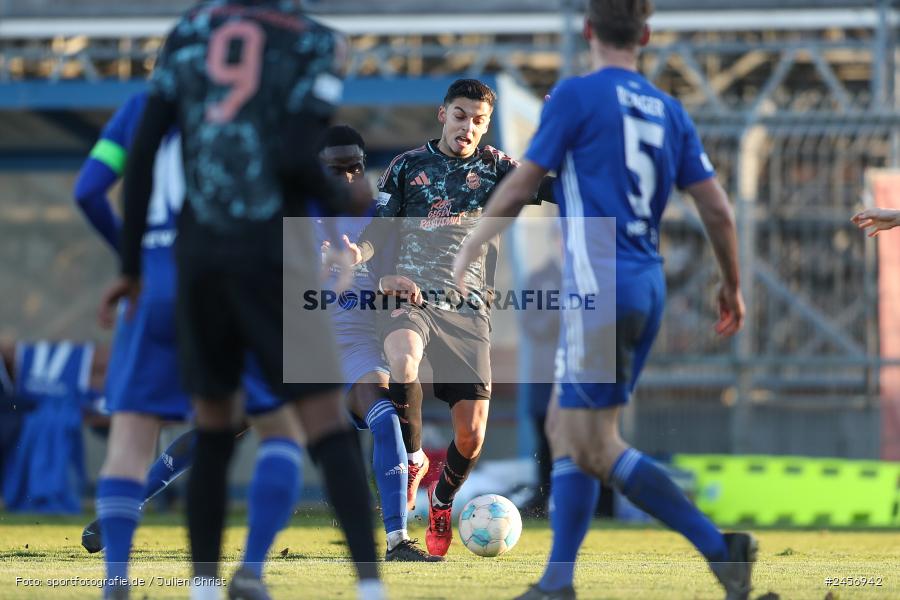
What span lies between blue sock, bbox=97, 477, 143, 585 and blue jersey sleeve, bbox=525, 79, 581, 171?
1.84m

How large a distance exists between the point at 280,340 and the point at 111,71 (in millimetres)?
17047

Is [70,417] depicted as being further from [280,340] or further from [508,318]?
[280,340]

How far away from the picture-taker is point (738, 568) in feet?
16.6

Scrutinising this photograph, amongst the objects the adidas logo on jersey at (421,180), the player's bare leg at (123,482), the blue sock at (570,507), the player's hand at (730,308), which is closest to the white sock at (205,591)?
the player's bare leg at (123,482)

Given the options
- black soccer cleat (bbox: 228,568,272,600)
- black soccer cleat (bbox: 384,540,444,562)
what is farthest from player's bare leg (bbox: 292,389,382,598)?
black soccer cleat (bbox: 384,540,444,562)

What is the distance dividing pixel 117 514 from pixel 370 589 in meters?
1.31

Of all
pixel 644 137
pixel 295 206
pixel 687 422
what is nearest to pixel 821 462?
pixel 687 422

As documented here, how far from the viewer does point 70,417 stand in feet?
45.4

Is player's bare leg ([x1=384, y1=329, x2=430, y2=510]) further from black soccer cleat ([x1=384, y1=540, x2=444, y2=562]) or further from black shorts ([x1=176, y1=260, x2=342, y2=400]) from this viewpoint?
black shorts ([x1=176, y1=260, x2=342, y2=400])

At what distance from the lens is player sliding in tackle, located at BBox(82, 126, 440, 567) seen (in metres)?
7.48

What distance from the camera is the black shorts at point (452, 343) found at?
776 centimetres

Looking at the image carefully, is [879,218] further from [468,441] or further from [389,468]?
[389,468]

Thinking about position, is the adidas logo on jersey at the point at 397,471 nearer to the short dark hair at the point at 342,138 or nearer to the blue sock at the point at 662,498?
the short dark hair at the point at 342,138

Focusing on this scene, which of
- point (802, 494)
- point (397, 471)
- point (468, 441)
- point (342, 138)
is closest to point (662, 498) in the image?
point (397, 471)
